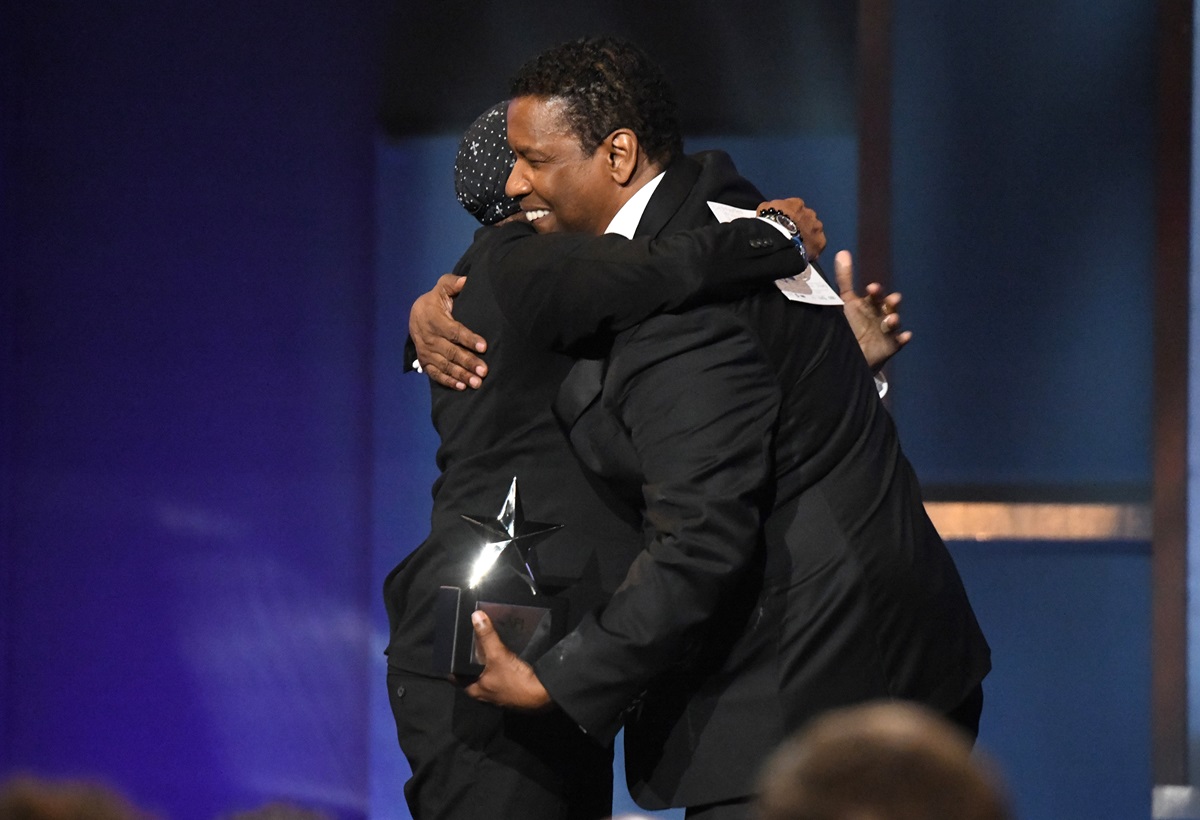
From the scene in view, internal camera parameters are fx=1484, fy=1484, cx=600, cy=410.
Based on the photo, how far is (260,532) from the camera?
11.4 ft

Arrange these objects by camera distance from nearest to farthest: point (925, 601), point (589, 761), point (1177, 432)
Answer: point (925, 601)
point (589, 761)
point (1177, 432)

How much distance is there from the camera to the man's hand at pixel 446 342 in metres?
2.07

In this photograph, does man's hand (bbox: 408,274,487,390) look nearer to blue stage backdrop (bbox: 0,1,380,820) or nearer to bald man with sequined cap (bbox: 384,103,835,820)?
bald man with sequined cap (bbox: 384,103,835,820)

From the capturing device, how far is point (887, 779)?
0.83 m

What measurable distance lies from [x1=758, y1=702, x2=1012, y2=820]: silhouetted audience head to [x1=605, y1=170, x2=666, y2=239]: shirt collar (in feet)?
3.38

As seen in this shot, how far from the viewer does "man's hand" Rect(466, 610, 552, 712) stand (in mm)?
1685

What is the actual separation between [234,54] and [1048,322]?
1935 millimetres

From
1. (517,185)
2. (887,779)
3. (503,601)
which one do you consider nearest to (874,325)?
(517,185)

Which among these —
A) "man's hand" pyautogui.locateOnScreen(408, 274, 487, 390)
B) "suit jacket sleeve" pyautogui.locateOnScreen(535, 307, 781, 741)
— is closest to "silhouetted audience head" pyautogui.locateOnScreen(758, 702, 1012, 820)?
"suit jacket sleeve" pyautogui.locateOnScreen(535, 307, 781, 741)

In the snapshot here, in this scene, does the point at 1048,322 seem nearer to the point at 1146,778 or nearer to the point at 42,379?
the point at 1146,778

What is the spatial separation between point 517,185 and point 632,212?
0.16 metres

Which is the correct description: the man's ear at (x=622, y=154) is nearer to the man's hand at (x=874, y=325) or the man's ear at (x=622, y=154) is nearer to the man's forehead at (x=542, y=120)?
the man's forehead at (x=542, y=120)

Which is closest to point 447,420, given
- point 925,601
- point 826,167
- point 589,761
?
point 589,761

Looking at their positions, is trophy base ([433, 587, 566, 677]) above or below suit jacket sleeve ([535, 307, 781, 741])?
below
